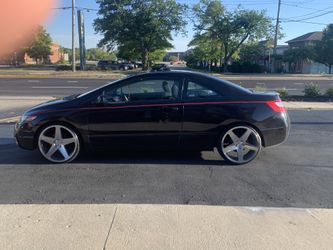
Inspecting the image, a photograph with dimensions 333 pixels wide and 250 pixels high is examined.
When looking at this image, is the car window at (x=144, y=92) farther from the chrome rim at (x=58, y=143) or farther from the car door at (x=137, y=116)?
the chrome rim at (x=58, y=143)

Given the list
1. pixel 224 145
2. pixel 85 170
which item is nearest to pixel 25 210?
pixel 85 170

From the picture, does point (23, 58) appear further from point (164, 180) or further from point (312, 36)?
point (164, 180)

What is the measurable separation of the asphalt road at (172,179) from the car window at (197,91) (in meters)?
1.02

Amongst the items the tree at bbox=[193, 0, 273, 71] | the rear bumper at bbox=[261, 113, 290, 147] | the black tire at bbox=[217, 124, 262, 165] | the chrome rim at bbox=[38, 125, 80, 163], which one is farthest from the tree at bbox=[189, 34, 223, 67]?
the chrome rim at bbox=[38, 125, 80, 163]

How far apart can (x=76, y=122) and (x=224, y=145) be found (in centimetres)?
223

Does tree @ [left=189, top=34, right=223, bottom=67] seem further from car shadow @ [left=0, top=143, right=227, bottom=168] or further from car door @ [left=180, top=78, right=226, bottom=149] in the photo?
car door @ [left=180, top=78, right=226, bottom=149]

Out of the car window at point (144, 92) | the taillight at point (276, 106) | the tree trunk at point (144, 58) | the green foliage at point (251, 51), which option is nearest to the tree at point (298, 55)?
Answer: the green foliage at point (251, 51)

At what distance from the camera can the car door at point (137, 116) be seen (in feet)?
18.6

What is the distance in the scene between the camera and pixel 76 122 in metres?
5.68

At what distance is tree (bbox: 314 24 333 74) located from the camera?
164ft

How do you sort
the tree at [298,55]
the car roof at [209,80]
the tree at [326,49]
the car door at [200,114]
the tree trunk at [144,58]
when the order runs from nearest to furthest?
1. the car door at [200,114]
2. the car roof at [209,80]
3. the tree at [326,49]
4. the tree at [298,55]
5. the tree trunk at [144,58]

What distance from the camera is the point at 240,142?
5.77 meters

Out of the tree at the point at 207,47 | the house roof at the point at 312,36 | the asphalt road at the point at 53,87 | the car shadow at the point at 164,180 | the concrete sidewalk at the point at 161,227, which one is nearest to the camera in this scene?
the concrete sidewalk at the point at 161,227

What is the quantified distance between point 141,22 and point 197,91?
1901 inches
